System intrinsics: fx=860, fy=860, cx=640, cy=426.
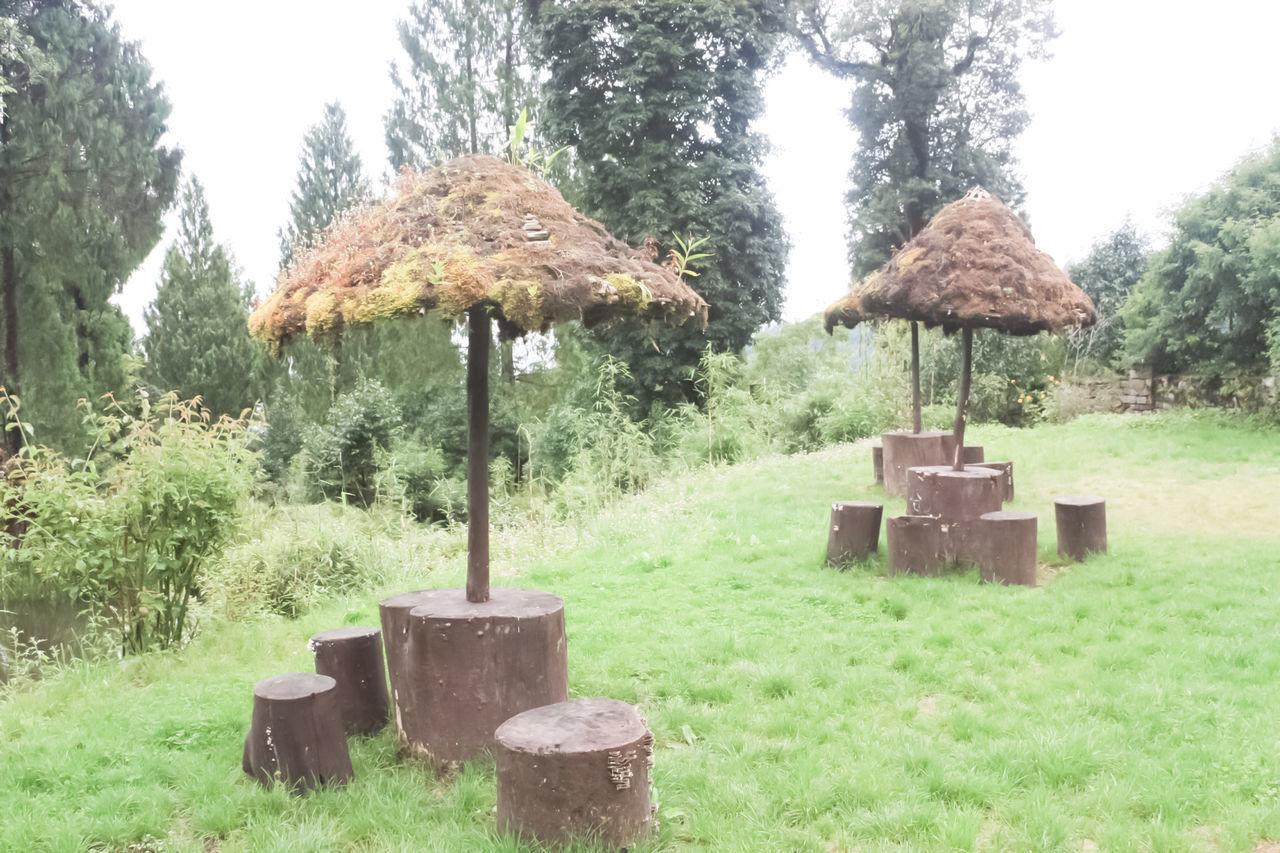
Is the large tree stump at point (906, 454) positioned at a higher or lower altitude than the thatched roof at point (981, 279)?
lower

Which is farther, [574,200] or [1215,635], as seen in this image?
[574,200]

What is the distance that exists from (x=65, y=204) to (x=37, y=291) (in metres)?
1.74

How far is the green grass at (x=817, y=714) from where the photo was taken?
3.15m

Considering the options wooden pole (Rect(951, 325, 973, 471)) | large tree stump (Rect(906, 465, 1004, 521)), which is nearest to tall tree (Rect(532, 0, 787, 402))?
wooden pole (Rect(951, 325, 973, 471))

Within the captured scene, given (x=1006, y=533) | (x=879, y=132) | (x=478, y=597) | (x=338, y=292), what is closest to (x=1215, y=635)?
(x=1006, y=533)

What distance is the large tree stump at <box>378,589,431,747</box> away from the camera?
3.75 metres

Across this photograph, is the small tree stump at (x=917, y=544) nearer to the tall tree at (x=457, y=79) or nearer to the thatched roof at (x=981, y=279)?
the thatched roof at (x=981, y=279)

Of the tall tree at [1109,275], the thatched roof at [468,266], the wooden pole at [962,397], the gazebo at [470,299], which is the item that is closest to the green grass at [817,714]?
the gazebo at [470,299]

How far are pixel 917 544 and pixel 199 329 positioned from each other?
815 inches

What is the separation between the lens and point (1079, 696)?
14.0 ft

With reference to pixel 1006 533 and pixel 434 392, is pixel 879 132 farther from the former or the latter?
pixel 1006 533

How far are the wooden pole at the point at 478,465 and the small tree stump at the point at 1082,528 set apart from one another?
5344 millimetres

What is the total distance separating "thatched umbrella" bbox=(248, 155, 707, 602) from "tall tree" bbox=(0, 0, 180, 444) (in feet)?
47.7

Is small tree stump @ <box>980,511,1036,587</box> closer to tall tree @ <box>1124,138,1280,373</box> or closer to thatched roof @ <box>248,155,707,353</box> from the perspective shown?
thatched roof @ <box>248,155,707,353</box>
